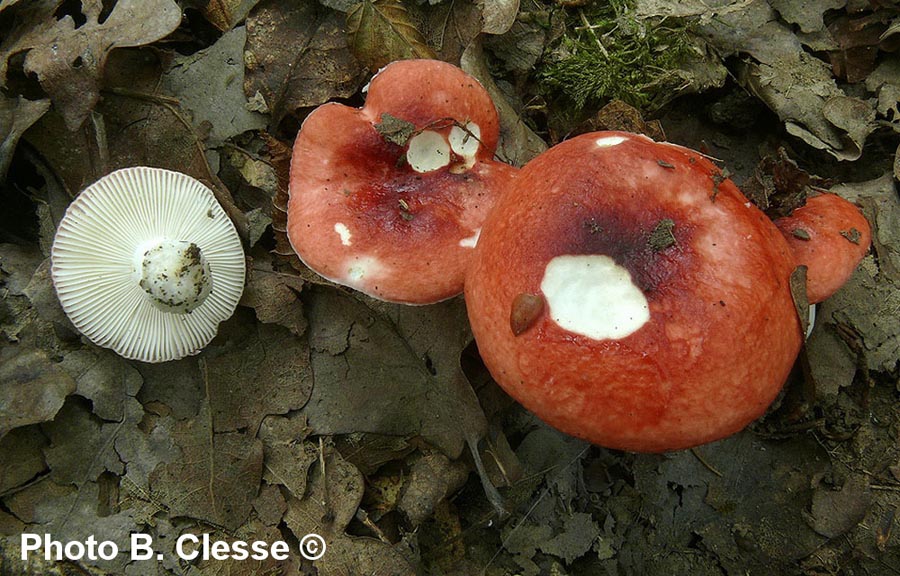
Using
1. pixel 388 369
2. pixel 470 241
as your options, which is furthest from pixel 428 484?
pixel 470 241

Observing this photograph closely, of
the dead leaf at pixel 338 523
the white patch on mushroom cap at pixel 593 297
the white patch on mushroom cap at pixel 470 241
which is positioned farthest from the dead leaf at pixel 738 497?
the white patch on mushroom cap at pixel 470 241

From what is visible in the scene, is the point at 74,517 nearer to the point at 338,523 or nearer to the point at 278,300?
the point at 338,523

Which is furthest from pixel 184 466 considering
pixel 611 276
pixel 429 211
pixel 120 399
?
pixel 611 276

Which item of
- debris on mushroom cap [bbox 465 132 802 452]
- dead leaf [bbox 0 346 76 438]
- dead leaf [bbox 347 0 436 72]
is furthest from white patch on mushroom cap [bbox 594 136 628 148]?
dead leaf [bbox 0 346 76 438]

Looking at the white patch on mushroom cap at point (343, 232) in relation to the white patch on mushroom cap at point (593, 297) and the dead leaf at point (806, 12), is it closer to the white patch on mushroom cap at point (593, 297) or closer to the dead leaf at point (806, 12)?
the white patch on mushroom cap at point (593, 297)

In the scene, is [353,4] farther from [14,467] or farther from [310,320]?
[14,467]

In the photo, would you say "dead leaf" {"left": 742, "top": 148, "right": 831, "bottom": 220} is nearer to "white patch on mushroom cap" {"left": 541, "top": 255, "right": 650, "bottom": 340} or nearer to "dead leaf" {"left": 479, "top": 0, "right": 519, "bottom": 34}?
"white patch on mushroom cap" {"left": 541, "top": 255, "right": 650, "bottom": 340}
